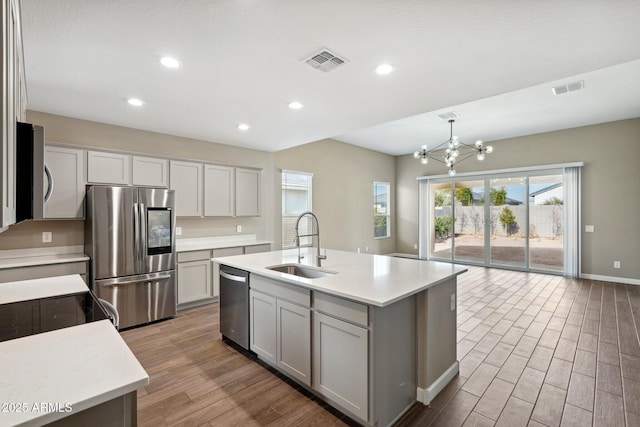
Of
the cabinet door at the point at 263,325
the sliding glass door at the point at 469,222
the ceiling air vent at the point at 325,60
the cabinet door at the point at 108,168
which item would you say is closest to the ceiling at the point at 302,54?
the ceiling air vent at the point at 325,60

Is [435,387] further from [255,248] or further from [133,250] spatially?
[133,250]

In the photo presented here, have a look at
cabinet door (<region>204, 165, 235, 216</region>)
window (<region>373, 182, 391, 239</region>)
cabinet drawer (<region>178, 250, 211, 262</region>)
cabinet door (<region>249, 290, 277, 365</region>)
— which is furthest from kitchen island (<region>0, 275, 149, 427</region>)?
window (<region>373, 182, 391, 239</region>)

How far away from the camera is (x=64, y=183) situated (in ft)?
11.4

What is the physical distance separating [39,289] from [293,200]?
4.55 metres

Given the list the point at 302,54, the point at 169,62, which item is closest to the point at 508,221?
the point at 302,54

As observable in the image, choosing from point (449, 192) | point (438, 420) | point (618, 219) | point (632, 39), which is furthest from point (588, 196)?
point (438, 420)

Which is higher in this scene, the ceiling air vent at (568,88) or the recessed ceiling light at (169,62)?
the ceiling air vent at (568,88)

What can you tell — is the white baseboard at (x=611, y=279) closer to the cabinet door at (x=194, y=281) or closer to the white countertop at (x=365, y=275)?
the white countertop at (x=365, y=275)

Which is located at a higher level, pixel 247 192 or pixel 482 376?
pixel 247 192

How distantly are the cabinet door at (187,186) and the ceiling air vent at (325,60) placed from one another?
2890 mm

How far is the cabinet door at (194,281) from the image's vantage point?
4.18m

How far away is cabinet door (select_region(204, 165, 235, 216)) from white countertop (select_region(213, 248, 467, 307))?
1.82 metres

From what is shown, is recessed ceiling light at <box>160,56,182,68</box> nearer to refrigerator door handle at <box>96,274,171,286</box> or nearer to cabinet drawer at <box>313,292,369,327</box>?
cabinet drawer at <box>313,292,369,327</box>

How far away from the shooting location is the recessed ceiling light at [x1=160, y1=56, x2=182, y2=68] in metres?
2.31
